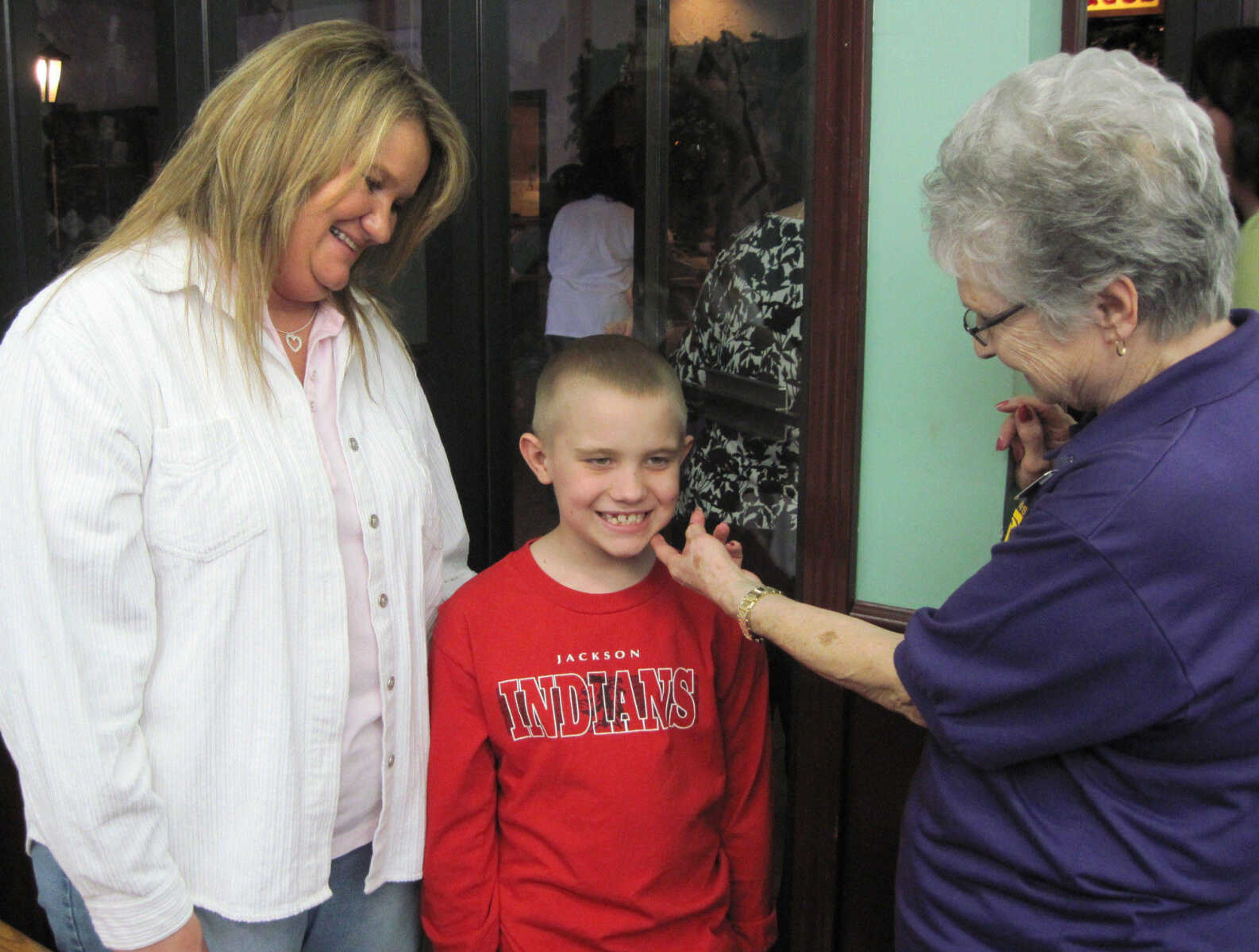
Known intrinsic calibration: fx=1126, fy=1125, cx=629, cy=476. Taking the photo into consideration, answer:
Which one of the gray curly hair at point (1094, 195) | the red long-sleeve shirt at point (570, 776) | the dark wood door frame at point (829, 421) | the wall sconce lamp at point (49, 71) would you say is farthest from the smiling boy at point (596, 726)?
the wall sconce lamp at point (49, 71)

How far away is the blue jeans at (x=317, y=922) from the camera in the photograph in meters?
1.44

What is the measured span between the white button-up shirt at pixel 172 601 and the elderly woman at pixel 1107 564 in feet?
2.47

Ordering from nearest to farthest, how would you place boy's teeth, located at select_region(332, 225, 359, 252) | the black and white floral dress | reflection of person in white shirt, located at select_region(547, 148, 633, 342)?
boy's teeth, located at select_region(332, 225, 359, 252) → the black and white floral dress → reflection of person in white shirt, located at select_region(547, 148, 633, 342)

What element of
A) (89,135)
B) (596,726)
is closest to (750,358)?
(596,726)

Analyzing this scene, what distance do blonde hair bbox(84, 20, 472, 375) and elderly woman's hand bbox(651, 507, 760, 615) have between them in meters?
0.64

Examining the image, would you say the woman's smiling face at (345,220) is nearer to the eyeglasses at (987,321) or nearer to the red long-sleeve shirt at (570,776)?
the red long-sleeve shirt at (570,776)

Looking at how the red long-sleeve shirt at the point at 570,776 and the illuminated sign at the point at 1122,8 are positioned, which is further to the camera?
the illuminated sign at the point at 1122,8

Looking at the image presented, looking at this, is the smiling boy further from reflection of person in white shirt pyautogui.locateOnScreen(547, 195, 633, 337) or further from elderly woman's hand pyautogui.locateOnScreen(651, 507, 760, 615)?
reflection of person in white shirt pyautogui.locateOnScreen(547, 195, 633, 337)

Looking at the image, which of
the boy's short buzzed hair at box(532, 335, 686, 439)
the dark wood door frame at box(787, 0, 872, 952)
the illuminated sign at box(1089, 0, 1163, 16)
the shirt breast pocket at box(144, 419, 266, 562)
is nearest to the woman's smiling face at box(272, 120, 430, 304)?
the shirt breast pocket at box(144, 419, 266, 562)

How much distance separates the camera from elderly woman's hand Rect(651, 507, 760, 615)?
1.57 metres

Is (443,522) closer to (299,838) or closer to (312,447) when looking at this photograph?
(312,447)

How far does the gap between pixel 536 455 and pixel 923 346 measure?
2.17 ft

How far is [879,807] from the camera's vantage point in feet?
6.53

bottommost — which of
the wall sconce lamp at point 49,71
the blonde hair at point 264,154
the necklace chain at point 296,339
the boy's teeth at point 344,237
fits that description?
the necklace chain at point 296,339
